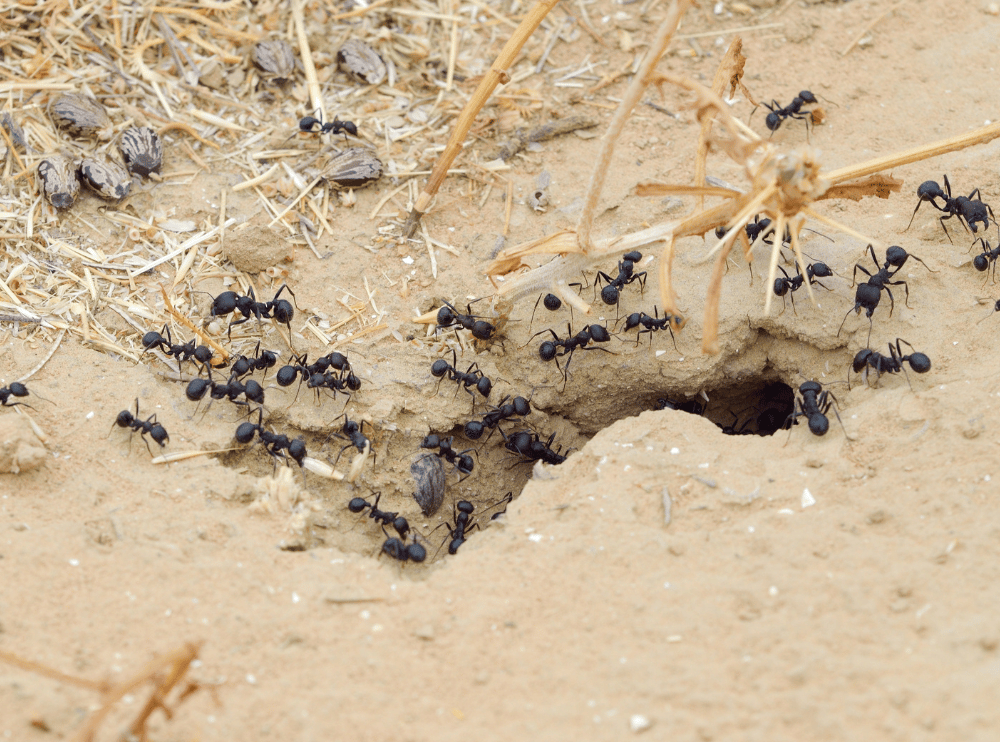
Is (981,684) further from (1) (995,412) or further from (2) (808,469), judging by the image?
(1) (995,412)

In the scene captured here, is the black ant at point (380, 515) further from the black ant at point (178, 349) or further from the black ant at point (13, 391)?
the black ant at point (13, 391)

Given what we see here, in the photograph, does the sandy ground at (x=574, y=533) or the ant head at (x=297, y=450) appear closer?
the sandy ground at (x=574, y=533)

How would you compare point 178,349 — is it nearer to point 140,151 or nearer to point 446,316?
point 446,316

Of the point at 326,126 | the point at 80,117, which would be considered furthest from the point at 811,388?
the point at 80,117

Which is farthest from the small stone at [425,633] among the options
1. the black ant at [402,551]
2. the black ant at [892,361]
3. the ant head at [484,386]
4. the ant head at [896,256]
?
the ant head at [896,256]

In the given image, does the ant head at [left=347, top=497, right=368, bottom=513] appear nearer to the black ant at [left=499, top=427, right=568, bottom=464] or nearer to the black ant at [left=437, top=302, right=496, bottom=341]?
the black ant at [left=499, top=427, right=568, bottom=464]

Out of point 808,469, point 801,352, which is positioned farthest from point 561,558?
point 801,352
